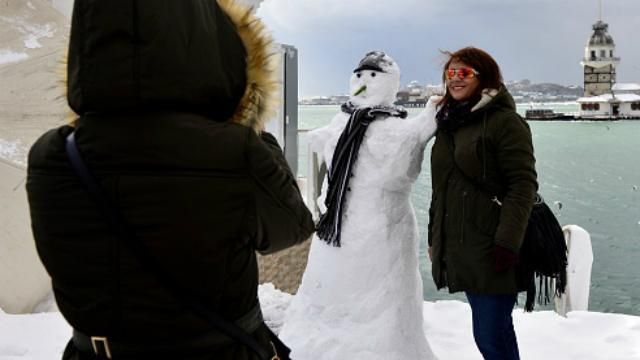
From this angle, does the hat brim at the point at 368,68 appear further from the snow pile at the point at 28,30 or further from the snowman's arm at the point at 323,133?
the snow pile at the point at 28,30

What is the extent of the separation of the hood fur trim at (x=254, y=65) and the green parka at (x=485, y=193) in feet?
4.64

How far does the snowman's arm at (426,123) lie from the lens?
10.2 ft

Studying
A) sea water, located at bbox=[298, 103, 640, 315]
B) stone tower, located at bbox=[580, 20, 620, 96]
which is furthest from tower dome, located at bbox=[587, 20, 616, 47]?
sea water, located at bbox=[298, 103, 640, 315]

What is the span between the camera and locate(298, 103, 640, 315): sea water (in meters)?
10.7

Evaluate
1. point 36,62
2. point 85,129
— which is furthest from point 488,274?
point 36,62

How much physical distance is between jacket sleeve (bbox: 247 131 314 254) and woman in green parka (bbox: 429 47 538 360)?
136cm

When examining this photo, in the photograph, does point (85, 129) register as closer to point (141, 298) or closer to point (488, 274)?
point (141, 298)

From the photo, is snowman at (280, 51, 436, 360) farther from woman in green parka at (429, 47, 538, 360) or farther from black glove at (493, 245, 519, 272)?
black glove at (493, 245, 519, 272)

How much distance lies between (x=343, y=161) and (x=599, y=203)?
73.0 feet

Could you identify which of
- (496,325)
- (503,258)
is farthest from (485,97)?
(496,325)

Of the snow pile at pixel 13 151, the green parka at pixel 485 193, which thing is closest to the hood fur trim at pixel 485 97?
the green parka at pixel 485 193

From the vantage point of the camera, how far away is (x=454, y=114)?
8.95 feet

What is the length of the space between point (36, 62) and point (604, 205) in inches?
879

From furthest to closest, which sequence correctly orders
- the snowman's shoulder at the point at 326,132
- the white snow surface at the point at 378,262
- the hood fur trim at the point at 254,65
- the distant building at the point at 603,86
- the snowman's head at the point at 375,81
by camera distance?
the distant building at the point at 603,86
the snowman's shoulder at the point at 326,132
the snowman's head at the point at 375,81
the white snow surface at the point at 378,262
the hood fur trim at the point at 254,65
